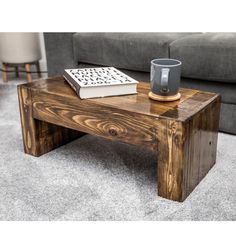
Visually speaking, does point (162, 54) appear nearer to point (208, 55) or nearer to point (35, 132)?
point (208, 55)

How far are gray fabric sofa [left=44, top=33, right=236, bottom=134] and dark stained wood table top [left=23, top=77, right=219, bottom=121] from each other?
0.40 m

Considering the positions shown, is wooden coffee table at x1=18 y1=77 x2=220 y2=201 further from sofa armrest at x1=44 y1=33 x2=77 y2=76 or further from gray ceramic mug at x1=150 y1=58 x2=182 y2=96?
sofa armrest at x1=44 y1=33 x2=77 y2=76

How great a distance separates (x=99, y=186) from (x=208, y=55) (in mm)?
798

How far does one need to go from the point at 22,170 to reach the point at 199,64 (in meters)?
0.91

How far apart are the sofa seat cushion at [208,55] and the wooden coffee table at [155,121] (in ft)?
1.18

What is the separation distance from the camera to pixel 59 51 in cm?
225

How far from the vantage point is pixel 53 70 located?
233 centimetres

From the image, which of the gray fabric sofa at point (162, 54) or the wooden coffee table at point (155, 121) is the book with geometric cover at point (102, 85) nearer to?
the wooden coffee table at point (155, 121)

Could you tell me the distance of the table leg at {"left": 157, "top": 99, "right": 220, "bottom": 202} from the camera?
105cm

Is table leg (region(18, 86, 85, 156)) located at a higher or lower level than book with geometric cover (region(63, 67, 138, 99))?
lower

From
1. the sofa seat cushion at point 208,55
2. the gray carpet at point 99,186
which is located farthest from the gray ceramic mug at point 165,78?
the sofa seat cushion at point 208,55

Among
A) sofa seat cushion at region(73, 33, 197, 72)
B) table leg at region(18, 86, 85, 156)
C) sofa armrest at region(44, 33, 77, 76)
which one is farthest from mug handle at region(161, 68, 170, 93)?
sofa armrest at region(44, 33, 77, 76)

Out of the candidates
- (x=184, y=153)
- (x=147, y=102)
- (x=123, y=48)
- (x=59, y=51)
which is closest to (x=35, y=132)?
(x=147, y=102)
